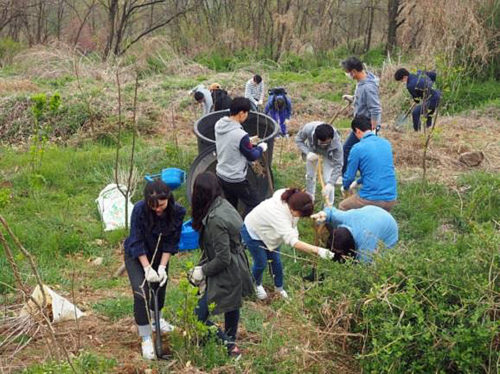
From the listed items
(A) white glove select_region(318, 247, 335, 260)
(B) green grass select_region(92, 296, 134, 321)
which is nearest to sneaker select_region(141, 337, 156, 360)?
(B) green grass select_region(92, 296, 134, 321)

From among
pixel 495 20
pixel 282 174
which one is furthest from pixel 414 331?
pixel 495 20

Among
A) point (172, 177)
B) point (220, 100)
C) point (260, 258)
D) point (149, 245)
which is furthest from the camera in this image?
point (220, 100)

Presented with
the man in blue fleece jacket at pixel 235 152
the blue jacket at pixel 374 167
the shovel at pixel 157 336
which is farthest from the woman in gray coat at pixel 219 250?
the blue jacket at pixel 374 167

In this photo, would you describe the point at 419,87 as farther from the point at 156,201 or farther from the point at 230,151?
the point at 156,201

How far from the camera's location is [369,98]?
21.6ft

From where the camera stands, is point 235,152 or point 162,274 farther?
point 235,152

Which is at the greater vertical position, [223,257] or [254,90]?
[223,257]

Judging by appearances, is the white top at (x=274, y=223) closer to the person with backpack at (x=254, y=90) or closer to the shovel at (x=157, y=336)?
the shovel at (x=157, y=336)

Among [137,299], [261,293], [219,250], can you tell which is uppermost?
[219,250]

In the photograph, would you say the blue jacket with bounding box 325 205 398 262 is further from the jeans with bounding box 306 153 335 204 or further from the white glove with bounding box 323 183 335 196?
the jeans with bounding box 306 153 335 204

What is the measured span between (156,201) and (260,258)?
1403 millimetres

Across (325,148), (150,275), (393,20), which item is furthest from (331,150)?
(393,20)

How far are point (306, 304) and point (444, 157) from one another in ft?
18.1

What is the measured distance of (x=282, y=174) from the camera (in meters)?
7.64
